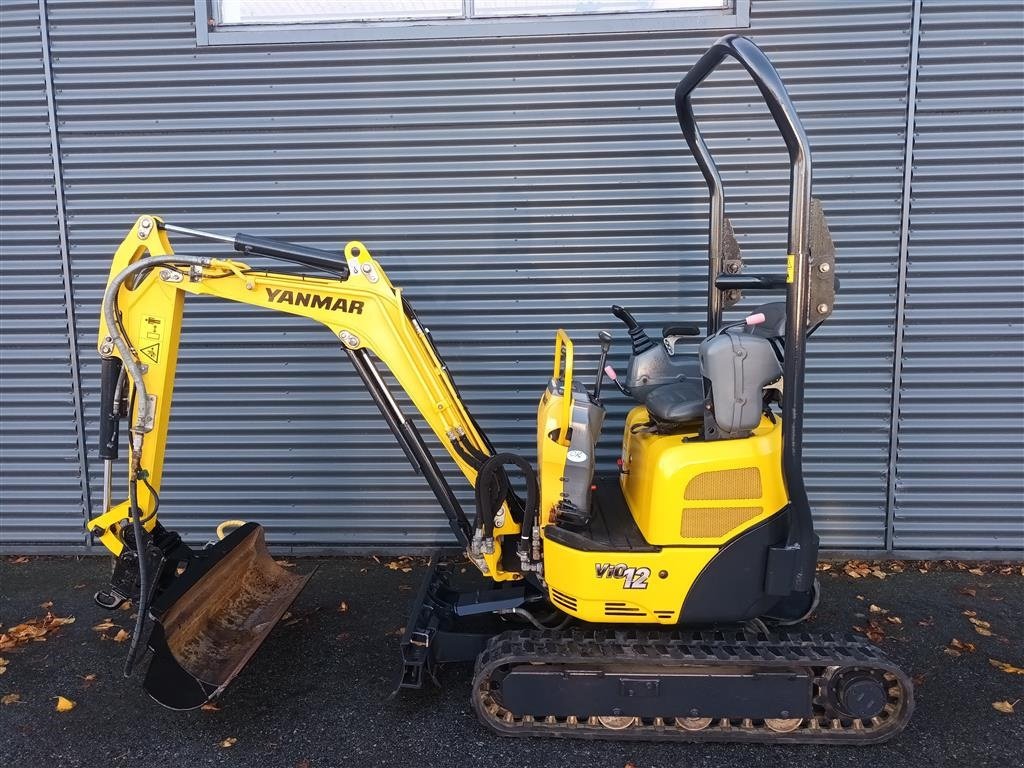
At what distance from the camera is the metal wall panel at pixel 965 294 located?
4.70 m

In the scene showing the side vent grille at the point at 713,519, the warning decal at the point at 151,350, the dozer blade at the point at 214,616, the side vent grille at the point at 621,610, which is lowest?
the dozer blade at the point at 214,616

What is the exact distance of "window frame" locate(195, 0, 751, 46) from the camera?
472 centimetres

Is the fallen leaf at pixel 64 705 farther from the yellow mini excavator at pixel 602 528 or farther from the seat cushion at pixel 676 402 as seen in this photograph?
the seat cushion at pixel 676 402

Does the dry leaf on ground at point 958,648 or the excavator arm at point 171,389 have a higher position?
the excavator arm at point 171,389

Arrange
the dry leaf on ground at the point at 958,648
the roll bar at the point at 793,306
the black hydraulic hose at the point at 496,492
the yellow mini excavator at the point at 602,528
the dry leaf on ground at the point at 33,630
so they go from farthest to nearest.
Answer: the dry leaf on ground at the point at 33,630, the dry leaf on ground at the point at 958,648, the black hydraulic hose at the point at 496,492, the yellow mini excavator at the point at 602,528, the roll bar at the point at 793,306

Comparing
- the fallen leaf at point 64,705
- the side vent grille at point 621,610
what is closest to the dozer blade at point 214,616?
the fallen leaf at point 64,705

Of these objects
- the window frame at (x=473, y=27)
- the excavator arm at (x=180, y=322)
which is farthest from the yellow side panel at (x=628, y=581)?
the window frame at (x=473, y=27)

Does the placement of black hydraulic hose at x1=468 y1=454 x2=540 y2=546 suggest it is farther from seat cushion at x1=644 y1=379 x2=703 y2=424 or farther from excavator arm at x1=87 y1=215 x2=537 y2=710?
seat cushion at x1=644 y1=379 x2=703 y2=424

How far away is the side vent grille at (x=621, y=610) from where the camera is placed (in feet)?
10.9

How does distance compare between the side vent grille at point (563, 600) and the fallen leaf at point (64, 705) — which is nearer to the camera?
the side vent grille at point (563, 600)

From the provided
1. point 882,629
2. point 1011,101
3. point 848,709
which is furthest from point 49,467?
point 1011,101

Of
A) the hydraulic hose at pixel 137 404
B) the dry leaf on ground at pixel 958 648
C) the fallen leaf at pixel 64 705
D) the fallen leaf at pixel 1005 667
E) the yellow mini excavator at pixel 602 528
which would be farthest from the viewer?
the dry leaf on ground at pixel 958 648

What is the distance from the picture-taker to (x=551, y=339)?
5090 mm

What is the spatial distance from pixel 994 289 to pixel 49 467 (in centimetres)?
691
